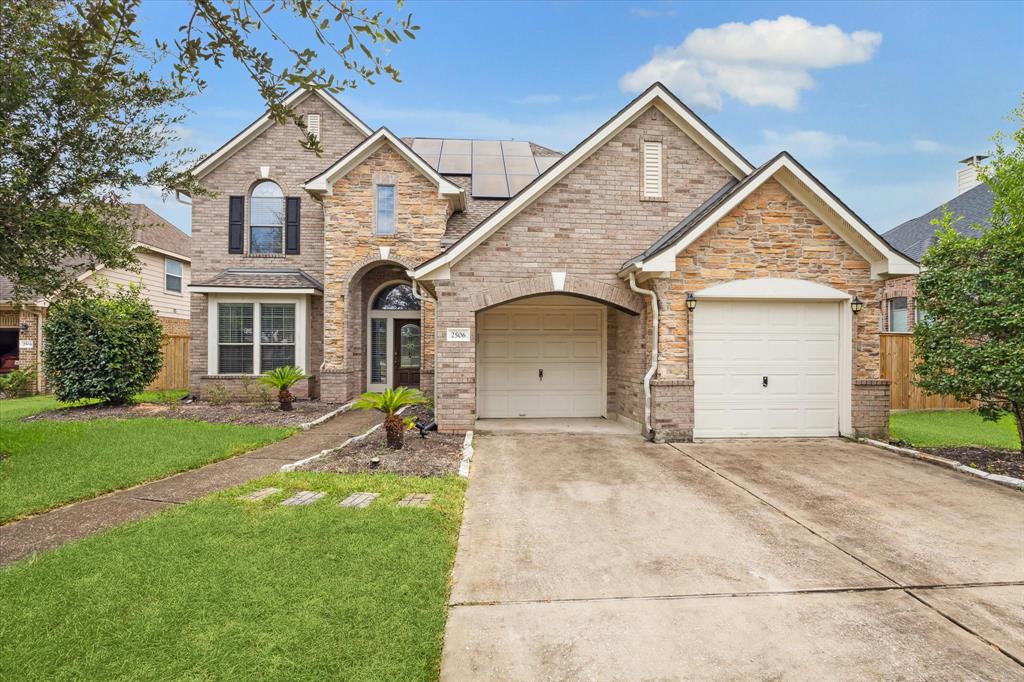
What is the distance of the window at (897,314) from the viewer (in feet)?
62.0

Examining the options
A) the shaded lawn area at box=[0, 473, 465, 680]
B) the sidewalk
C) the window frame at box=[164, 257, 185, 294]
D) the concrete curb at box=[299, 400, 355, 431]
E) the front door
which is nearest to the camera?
the shaded lawn area at box=[0, 473, 465, 680]

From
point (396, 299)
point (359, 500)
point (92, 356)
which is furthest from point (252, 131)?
point (359, 500)

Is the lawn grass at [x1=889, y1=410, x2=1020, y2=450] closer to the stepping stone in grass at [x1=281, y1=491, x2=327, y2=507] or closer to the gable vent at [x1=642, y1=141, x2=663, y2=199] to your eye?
the gable vent at [x1=642, y1=141, x2=663, y2=199]

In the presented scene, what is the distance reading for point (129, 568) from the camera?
12.7 ft

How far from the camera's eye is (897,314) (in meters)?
19.2

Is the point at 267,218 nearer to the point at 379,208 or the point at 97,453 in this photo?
the point at 379,208

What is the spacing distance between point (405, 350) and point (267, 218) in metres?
5.64

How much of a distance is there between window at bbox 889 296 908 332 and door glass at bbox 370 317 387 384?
18641 mm

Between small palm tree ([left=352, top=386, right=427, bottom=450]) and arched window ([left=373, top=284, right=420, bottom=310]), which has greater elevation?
arched window ([left=373, top=284, right=420, bottom=310])

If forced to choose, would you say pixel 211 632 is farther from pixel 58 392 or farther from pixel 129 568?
pixel 58 392

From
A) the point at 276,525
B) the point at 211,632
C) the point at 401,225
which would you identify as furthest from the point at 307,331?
the point at 211,632

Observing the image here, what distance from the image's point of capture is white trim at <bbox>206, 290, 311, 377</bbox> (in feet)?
46.5

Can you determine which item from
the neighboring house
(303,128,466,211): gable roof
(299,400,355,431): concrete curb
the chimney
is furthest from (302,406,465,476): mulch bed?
the chimney

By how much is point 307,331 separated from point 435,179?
559 cm
